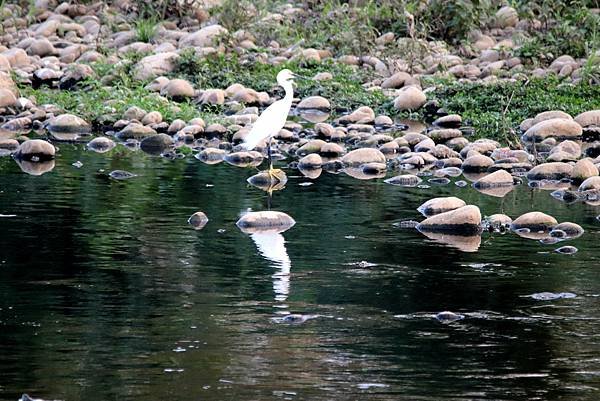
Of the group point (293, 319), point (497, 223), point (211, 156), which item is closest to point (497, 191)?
point (497, 223)

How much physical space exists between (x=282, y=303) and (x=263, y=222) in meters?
1.99

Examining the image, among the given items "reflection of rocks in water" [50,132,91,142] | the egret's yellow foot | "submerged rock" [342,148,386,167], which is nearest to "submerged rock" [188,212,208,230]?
the egret's yellow foot

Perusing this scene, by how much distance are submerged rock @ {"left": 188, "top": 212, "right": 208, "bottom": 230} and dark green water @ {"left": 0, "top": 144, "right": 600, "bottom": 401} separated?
0.09 meters

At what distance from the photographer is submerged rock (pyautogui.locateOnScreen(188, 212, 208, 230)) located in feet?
27.5

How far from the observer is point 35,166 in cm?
1091

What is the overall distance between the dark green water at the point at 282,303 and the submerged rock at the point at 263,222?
0.11 m

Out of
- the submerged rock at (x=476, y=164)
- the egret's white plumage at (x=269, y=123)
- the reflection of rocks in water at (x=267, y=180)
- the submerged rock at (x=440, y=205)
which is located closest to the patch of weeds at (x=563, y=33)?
the submerged rock at (x=476, y=164)

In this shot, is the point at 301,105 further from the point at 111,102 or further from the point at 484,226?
the point at 484,226

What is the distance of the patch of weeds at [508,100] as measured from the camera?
13461mm

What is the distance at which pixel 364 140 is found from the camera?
12359mm

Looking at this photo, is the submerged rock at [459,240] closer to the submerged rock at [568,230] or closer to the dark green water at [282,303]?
the dark green water at [282,303]

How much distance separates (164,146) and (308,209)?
354 centimetres

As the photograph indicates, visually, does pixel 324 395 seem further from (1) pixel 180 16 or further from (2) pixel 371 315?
(1) pixel 180 16

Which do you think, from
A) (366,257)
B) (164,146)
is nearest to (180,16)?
(164,146)
